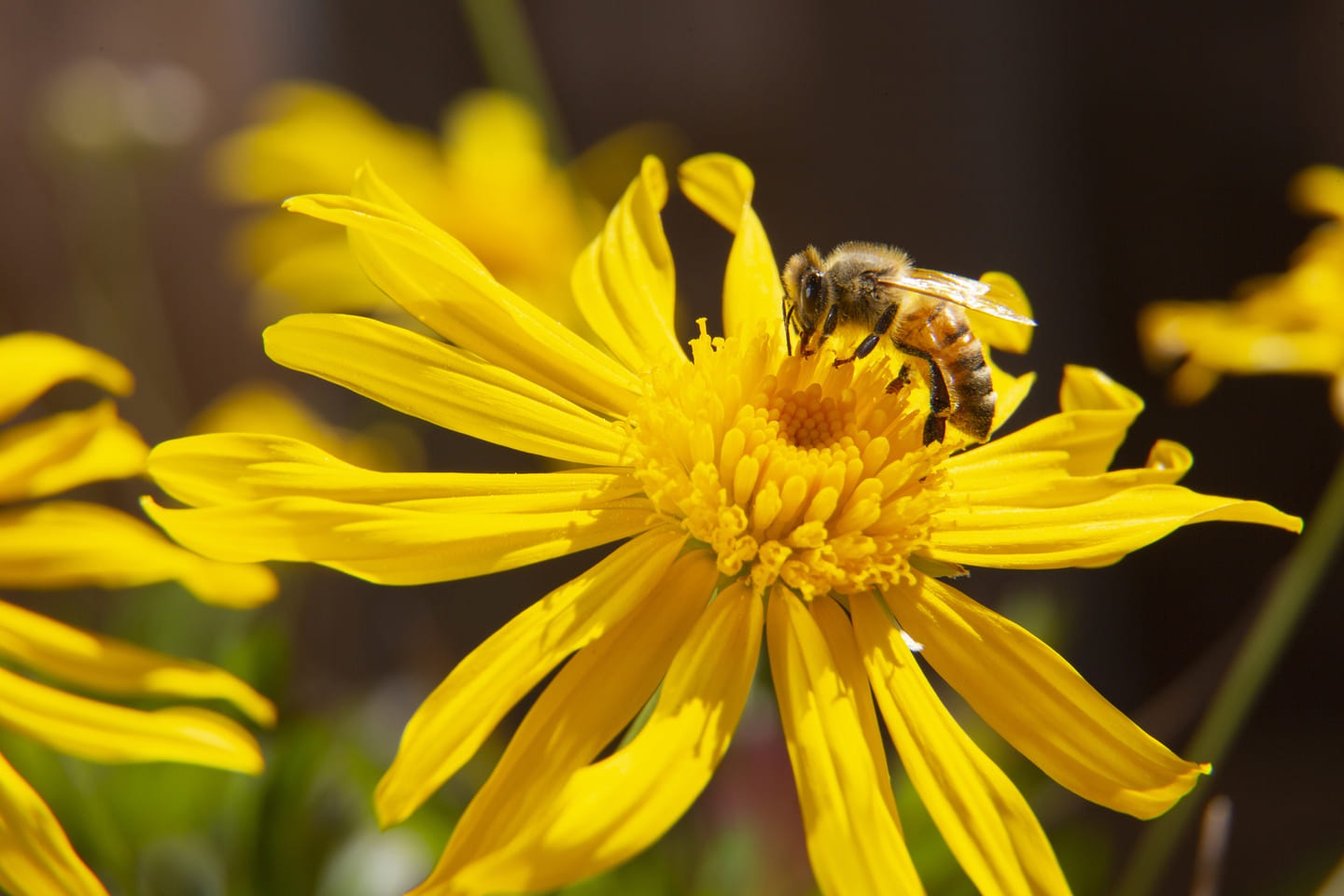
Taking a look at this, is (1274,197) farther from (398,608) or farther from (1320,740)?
(398,608)

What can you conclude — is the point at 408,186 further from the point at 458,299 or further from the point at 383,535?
the point at 383,535

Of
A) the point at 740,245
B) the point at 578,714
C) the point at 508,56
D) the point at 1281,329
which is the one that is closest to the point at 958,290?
the point at 740,245

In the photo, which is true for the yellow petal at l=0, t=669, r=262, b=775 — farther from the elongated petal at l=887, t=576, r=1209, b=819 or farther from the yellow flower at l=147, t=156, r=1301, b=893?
the elongated petal at l=887, t=576, r=1209, b=819

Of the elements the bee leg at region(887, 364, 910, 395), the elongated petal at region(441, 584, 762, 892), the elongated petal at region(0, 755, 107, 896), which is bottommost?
the elongated petal at region(441, 584, 762, 892)

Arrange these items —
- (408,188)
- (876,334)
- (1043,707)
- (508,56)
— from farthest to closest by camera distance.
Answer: (408,188), (508,56), (876,334), (1043,707)

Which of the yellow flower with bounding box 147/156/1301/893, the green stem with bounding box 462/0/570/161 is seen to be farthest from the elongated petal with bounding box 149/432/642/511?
the green stem with bounding box 462/0/570/161

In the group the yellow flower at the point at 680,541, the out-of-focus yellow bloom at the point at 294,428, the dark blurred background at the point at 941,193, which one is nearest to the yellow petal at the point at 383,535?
the yellow flower at the point at 680,541

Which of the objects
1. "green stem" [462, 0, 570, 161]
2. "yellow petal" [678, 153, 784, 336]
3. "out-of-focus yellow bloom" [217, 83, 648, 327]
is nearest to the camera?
"yellow petal" [678, 153, 784, 336]
